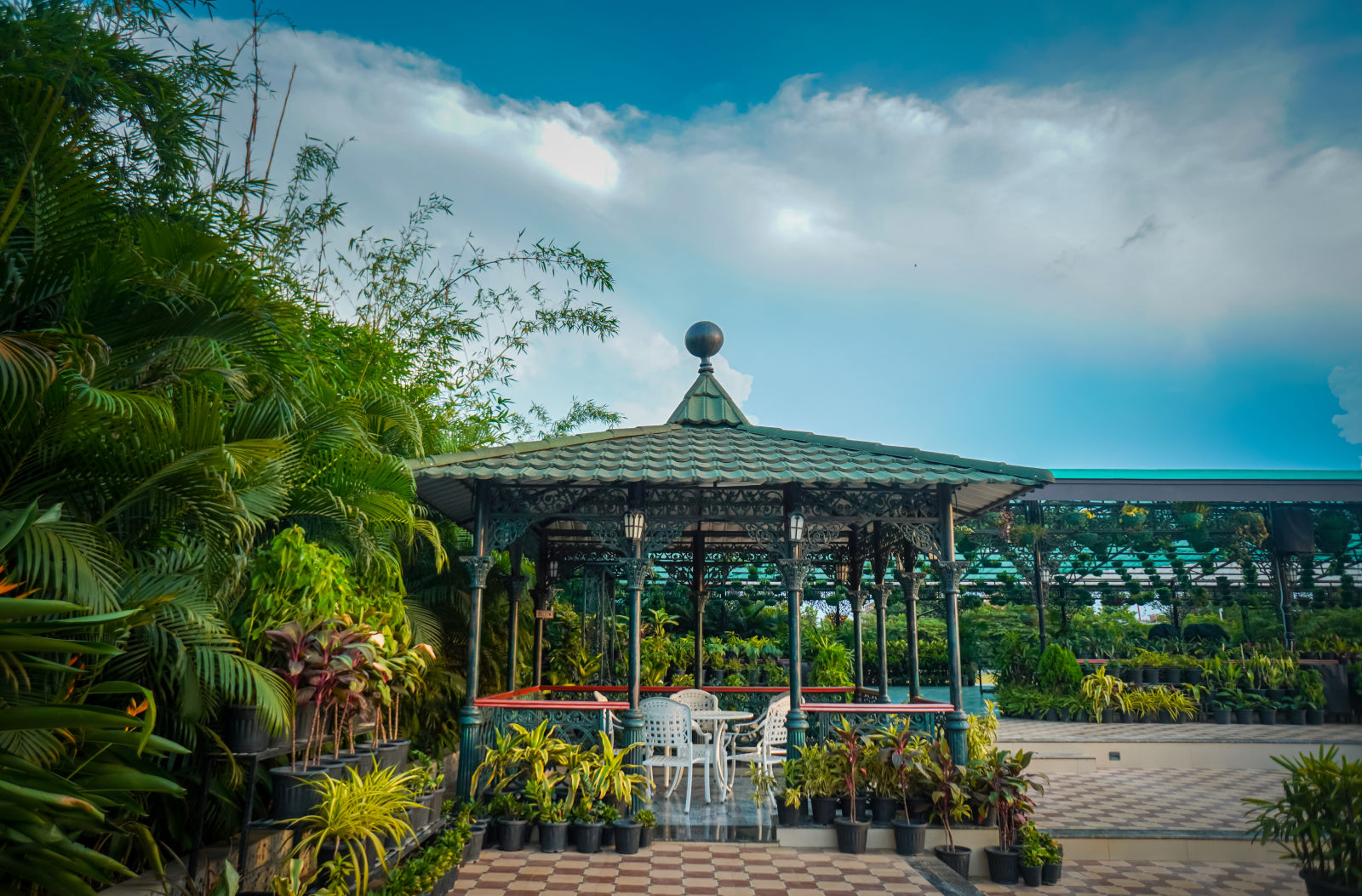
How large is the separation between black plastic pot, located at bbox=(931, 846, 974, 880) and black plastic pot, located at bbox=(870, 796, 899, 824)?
47 cm

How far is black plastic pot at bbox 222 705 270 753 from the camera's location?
4.03 m

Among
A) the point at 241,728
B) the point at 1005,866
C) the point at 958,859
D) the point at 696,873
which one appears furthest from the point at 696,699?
the point at 241,728

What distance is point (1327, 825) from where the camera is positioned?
13.9 feet

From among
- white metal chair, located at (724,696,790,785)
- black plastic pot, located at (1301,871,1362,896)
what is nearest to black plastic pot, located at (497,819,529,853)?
white metal chair, located at (724,696,790,785)

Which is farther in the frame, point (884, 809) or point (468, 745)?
point (468, 745)

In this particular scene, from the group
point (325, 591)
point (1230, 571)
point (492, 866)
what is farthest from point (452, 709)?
point (1230, 571)

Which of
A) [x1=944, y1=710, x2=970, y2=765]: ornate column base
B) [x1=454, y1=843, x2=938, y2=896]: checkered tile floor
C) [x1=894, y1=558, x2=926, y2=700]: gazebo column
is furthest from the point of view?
[x1=894, y1=558, x2=926, y2=700]: gazebo column

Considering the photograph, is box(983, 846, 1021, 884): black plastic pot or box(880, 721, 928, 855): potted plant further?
box(880, 721, 928, 855): potted plant

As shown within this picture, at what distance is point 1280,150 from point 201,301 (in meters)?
17.7

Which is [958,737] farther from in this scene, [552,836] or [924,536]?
[552,836]

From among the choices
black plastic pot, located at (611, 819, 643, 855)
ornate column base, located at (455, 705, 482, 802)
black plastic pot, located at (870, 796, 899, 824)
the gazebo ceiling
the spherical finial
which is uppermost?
the spherical finial

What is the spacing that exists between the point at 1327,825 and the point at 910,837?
8.32ft

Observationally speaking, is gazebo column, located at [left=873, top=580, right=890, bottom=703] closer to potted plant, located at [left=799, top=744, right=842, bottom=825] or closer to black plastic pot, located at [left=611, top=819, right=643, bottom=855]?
potted plant, located at [left=799, top=744, right=842, bottom=825]

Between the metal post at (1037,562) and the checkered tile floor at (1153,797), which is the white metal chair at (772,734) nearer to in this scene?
the checkered tile floor at (1153,797)
